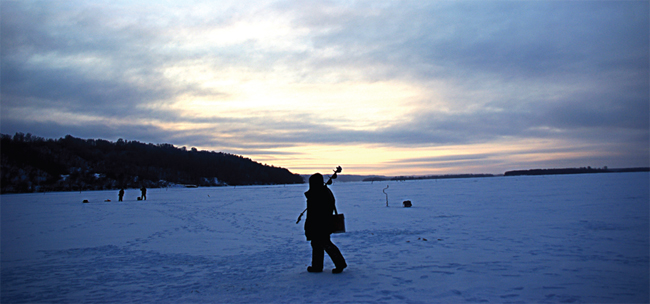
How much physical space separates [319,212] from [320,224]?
7.9 inches

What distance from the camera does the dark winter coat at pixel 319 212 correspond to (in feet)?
19.6

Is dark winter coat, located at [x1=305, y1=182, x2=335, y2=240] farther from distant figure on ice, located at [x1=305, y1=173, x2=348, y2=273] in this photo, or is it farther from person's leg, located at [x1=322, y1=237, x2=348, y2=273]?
person's leg, located at [x1=322, y1=237, x2=348, y2=273]

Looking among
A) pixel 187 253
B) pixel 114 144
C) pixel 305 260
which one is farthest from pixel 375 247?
pixel 114 144

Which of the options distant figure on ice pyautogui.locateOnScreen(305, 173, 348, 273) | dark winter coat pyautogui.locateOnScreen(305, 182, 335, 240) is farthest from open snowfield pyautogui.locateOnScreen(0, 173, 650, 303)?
dark winter coat pyautogui.locateOnScreen(305, 182, 335, 240)

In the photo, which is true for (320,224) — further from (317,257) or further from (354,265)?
(354,265)

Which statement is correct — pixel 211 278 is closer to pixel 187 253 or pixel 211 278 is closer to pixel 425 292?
pixel 187 253

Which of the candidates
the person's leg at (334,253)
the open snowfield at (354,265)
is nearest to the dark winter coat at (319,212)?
the person's leg at (334,253)

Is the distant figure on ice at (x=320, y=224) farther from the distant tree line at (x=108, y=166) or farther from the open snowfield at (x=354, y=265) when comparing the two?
the distant tree line at (x=108, y=166)

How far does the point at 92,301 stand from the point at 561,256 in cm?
791

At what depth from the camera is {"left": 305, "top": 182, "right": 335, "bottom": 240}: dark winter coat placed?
5.98 meters

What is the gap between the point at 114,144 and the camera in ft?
568

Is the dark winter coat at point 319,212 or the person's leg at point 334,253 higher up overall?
the dark winter coat at point 319,212

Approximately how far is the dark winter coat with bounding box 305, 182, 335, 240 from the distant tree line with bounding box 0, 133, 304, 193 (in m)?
116

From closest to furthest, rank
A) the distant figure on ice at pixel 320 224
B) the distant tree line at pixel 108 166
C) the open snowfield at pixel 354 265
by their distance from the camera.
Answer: the open snowfield at pixel 354 265
the distant figure on ice at pixel 320 224
the distant tree line at pixel 108 166
